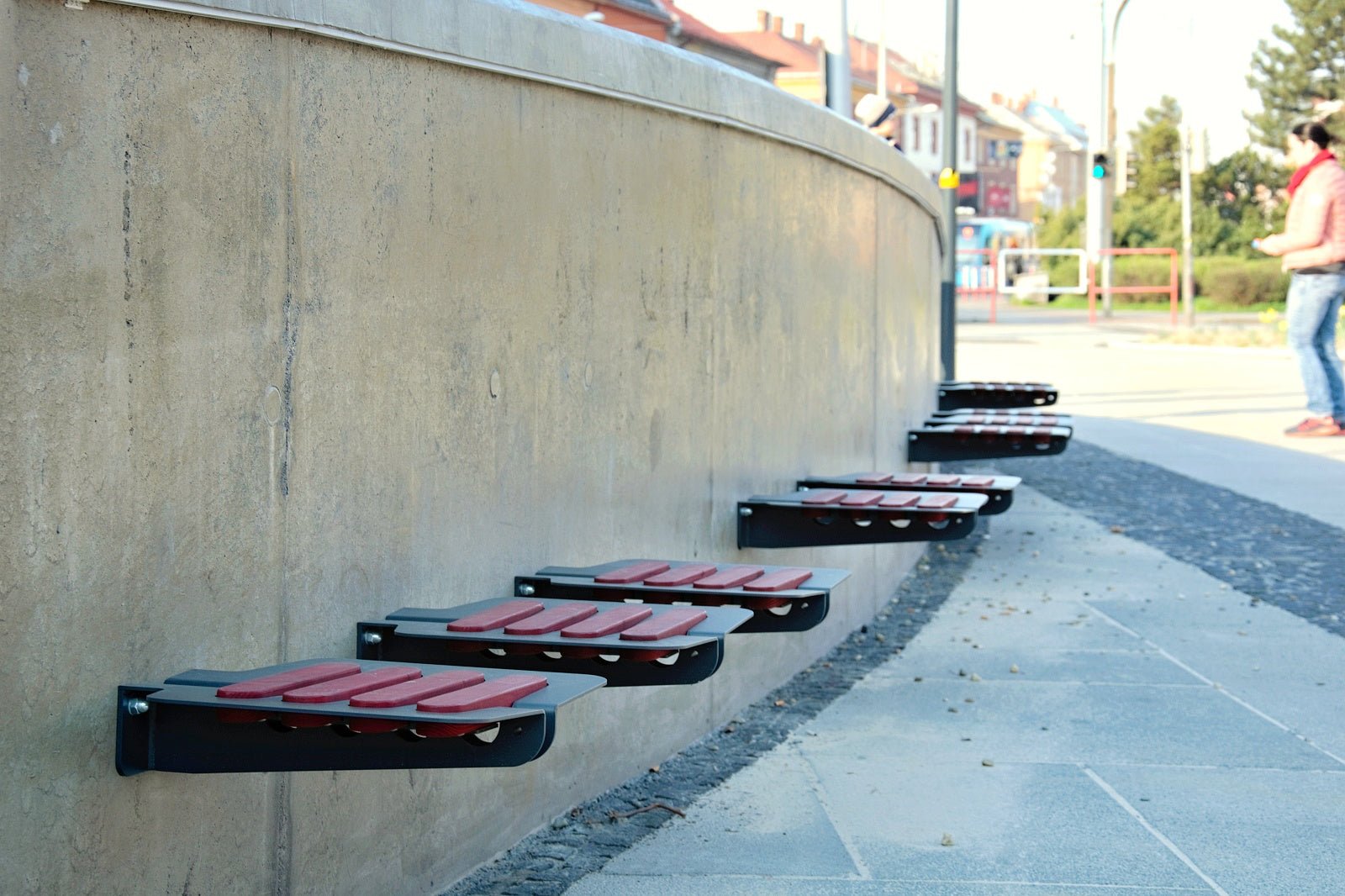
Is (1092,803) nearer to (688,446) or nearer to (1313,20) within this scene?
(688,446)

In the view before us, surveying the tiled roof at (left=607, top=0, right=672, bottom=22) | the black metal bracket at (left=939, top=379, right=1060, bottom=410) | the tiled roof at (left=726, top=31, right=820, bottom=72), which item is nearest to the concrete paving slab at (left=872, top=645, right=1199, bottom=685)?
the black metal bracket at (left=939, top=379, right=1060, bottom=410)

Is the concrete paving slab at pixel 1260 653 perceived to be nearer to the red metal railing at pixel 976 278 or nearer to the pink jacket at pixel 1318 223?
the pink jacket at pixel 1318 223

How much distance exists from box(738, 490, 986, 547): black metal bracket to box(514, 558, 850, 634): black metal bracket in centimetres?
126

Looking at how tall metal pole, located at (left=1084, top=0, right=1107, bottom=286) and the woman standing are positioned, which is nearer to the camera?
the woman standing

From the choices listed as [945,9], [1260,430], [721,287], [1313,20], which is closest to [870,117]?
[945,9]

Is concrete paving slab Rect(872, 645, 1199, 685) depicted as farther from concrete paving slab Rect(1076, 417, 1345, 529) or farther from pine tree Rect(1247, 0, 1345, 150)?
pine tree Rect(1247, 0, 1345, 150)

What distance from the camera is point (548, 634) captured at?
335cm

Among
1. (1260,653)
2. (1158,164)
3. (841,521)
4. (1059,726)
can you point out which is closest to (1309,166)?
(1260,653)

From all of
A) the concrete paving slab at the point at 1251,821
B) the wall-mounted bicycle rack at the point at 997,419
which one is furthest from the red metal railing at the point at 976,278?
the concrete paving slab at the point at 1251,821

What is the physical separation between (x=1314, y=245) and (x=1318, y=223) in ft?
0.59

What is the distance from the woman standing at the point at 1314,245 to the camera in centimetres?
1256

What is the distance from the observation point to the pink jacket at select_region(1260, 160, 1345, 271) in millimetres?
12531

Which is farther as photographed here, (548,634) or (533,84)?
(533,84)

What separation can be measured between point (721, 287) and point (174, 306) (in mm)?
2598
